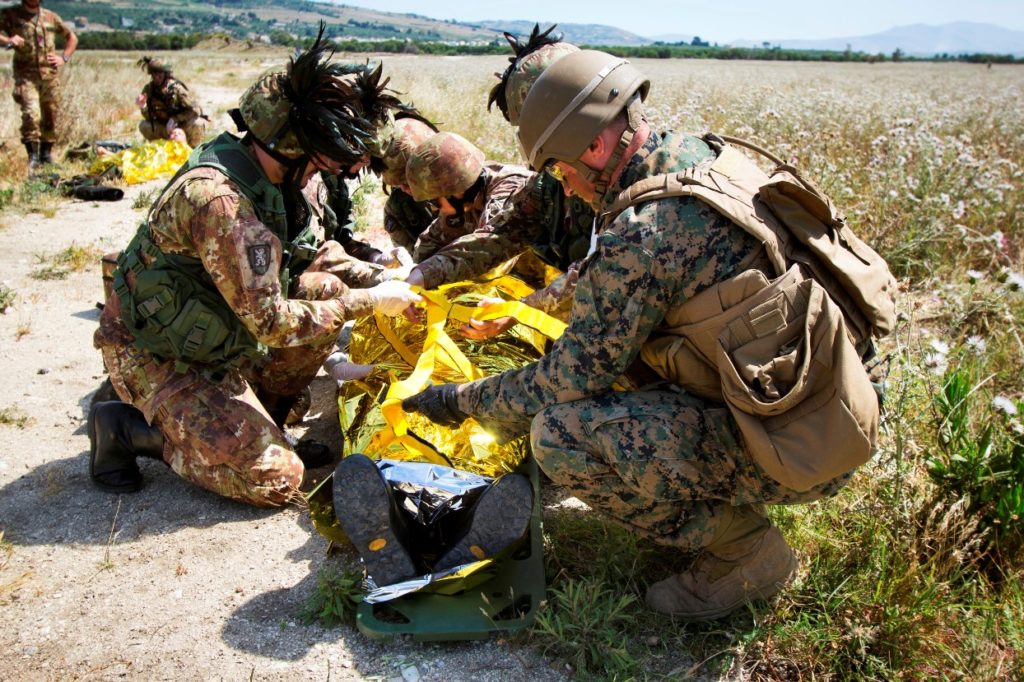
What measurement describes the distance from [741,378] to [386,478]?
1311mm

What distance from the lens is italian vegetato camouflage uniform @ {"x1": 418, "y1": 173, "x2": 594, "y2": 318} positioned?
3.86 meters

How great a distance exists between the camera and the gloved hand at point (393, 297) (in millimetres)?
3314

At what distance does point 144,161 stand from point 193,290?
7.25 metres

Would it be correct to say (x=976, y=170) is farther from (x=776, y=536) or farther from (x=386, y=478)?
(x=386, y=478)

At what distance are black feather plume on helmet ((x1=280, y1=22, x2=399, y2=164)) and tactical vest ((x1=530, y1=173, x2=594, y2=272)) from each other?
112cm

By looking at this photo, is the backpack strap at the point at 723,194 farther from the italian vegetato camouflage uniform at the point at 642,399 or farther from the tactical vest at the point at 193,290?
the tactical vest at the point at 193,290

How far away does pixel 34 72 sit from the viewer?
32.4 ft

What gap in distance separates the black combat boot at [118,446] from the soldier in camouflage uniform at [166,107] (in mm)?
8192

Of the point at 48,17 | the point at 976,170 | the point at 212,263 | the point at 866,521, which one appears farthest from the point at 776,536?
the point at 48,17

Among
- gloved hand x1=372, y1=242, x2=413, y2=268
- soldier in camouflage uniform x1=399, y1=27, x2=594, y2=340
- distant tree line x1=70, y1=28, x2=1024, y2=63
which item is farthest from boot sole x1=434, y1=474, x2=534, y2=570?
distant tree line x1=70, y1=28, x2=1024, y2=63

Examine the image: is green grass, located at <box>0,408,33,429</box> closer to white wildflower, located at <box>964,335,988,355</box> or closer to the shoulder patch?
the shoulder patch

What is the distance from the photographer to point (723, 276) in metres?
2.18

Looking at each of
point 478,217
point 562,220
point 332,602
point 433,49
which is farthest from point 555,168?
point 433,49

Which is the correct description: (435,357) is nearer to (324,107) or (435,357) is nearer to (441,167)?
(324,107)
